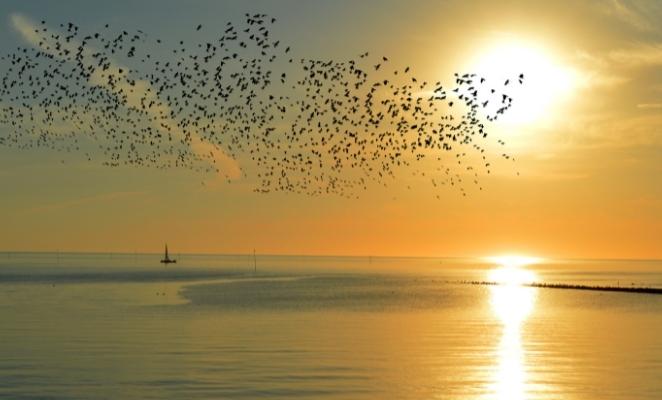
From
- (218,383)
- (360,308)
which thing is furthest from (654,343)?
(360,308)

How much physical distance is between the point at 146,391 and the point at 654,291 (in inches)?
4556

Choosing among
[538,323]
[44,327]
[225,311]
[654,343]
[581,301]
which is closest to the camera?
[654,343]

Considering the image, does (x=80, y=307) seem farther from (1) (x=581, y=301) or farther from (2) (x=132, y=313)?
(1) (x=581, y=301)

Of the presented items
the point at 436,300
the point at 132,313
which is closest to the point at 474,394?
the point at 132,313

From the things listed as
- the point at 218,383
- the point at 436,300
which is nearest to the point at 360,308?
the point at 436,300

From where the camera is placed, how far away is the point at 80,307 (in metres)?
83.6

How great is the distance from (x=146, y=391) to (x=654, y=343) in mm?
35227

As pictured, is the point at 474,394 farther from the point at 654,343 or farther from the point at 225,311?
the point at 225,311

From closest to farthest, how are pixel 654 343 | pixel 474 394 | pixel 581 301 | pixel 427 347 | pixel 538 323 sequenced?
pixel 474 394
pixel 427 347
pixel 654 343
pixel 538 323
pixel 581 301

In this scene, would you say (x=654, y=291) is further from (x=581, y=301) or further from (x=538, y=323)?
(x=538, y=323)

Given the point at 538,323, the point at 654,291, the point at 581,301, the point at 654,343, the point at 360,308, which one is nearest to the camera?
the point at 654,343

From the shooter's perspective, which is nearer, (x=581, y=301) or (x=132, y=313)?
(x=132, y=313)

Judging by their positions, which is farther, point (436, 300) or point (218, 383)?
point (436, 300)

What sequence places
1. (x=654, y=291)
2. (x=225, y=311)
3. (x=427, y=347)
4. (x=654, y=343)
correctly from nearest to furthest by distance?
(x=427, y=347), (x=654, y=343), (x=225, y=311), (x=654, y=291)
